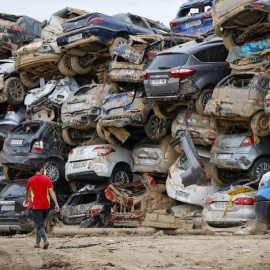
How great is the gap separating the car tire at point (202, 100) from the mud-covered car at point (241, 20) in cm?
134

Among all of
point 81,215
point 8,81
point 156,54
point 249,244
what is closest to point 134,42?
point 156,54

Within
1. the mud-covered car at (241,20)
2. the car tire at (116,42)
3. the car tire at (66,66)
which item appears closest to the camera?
the mud-covered car at (241,20)

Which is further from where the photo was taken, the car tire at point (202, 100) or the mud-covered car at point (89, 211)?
the mud-covered car at point (89, 211)

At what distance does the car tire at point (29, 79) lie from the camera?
23.6 meters

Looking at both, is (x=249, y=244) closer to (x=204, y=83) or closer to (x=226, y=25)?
(x=204, y=83)

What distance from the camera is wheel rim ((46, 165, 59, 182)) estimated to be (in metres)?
18.7

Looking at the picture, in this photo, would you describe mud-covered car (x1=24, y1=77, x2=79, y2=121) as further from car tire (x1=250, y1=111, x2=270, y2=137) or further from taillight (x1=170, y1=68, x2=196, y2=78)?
car tire (x1=250, y1=111, x2=270, y2=137)

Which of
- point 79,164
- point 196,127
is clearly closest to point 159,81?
point 196,127

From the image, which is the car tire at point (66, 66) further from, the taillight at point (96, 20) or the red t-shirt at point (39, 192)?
the red t-shirt at point (39, 192)

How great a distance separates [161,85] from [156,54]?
4.21ft

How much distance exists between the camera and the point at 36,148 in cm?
1838

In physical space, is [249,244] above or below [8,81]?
below

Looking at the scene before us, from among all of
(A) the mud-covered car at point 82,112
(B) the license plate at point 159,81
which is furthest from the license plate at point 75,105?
(B) the license plate at point 159,81

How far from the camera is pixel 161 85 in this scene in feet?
51.3
